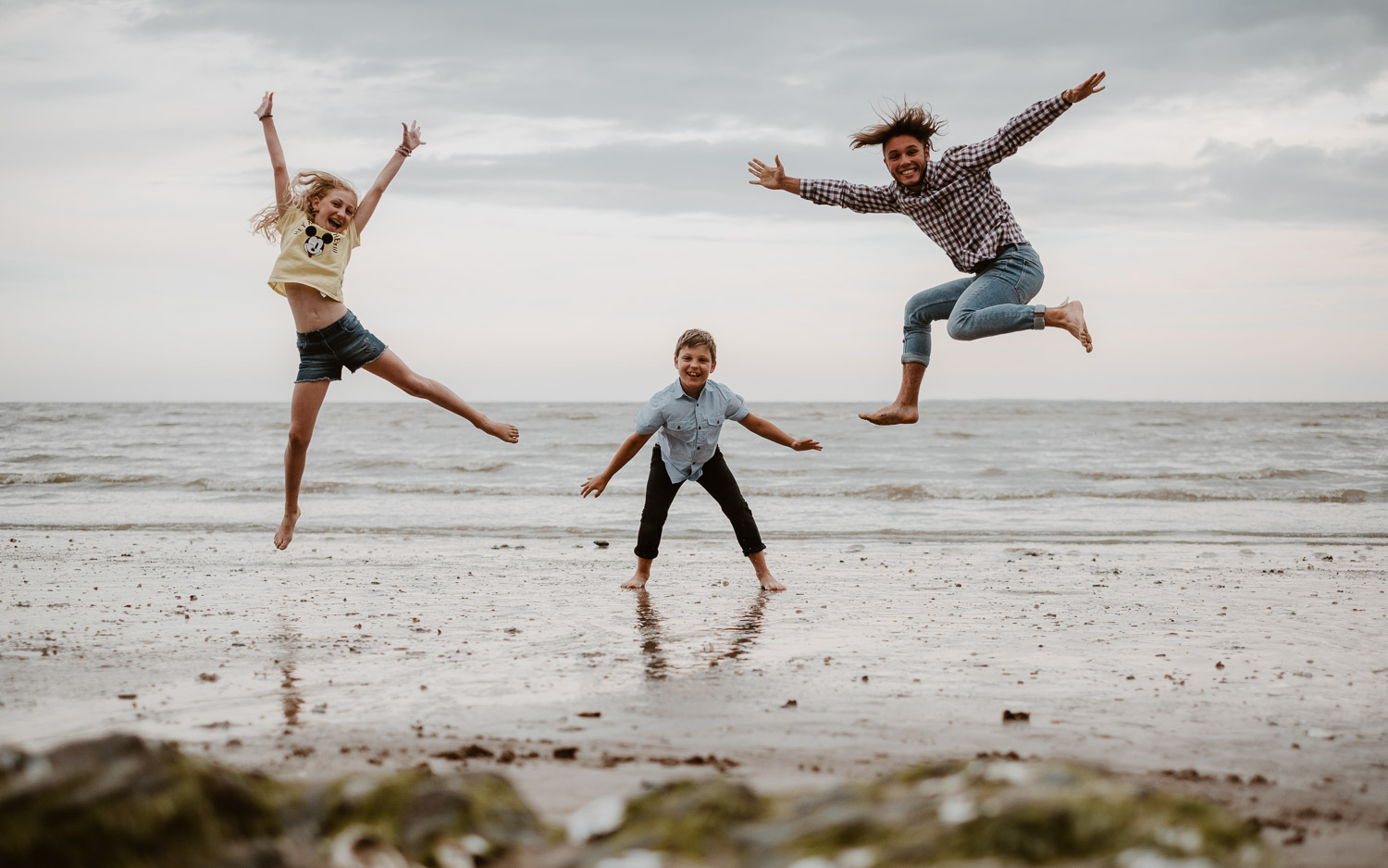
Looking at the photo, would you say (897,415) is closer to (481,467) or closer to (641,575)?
(641,575)

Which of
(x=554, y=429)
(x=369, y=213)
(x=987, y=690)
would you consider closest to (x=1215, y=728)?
(x=987, y=690)

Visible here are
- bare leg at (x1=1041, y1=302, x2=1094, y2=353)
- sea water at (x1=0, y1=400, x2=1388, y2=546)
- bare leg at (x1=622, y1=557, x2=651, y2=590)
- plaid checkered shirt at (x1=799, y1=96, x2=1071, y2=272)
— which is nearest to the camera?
bare leg at (x1=1041, y1=302, x2=1094, y2=353)

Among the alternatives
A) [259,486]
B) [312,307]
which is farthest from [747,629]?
[259,486]

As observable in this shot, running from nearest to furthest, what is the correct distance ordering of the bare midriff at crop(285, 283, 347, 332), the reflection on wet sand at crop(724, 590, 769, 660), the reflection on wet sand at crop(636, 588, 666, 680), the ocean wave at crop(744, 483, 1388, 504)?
the reflection on wet sand at crop(636, 588, 666, 680), the reflection on wet sand at crop(724, 590, 769, 660), the bare midriff at crop(285, 283, 347, 332), the ocean wave at crop(744, 483, 1388, 504)

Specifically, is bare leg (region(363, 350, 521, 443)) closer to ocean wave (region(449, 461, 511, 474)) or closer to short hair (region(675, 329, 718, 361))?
short hair (region(675, 329, 718, 361))

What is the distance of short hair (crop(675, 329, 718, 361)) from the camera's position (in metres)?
7.73

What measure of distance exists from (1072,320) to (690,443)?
113 inches

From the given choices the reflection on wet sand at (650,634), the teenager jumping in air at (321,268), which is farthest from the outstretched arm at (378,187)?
the reflection on wet sand at (650,634)

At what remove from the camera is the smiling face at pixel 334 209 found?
6.66 metres

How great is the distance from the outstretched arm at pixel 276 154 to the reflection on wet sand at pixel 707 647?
11.1ft

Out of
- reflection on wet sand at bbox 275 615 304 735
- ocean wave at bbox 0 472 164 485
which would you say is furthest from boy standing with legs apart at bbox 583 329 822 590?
ocean wave at bbox 0 472 164 485

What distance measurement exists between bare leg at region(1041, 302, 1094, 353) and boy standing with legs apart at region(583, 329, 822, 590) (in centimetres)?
194

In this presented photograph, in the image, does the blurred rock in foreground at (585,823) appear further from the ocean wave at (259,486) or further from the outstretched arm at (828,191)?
the ocean wave at (259,486)

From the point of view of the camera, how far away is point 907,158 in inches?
260
